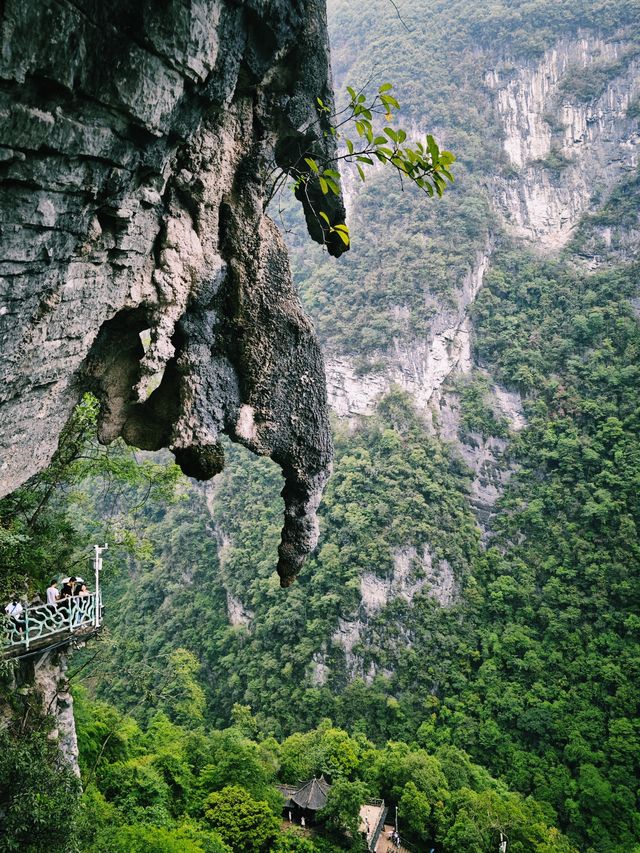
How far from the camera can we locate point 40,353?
2.69 m

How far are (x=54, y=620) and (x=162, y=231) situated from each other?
4268 mm

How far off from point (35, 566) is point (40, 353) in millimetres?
5311

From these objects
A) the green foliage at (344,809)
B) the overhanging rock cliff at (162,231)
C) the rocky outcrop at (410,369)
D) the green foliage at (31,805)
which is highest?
the rocky outcrop at (410,369)

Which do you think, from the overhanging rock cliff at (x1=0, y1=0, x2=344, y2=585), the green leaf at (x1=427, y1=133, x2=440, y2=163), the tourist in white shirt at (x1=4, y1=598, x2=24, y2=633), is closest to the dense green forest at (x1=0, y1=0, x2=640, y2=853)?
the tourist in white shirt at (x1=4, y1=598, x2=24, y2=633)

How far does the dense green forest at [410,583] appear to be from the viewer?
35.2 ft

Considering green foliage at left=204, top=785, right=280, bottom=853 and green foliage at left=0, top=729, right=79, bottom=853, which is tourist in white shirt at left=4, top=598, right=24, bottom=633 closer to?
green foliage at left=0, top=729, right=79, bottom=853

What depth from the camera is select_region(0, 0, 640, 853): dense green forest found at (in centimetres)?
1073

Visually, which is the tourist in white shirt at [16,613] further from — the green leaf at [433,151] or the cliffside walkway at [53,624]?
the green leaf at [433,151]

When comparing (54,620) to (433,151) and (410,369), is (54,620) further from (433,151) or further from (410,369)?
(410,369)

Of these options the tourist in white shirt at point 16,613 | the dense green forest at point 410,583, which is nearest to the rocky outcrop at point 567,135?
the dense green forest at point 410,583

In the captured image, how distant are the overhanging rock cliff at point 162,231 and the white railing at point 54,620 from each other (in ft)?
8.21

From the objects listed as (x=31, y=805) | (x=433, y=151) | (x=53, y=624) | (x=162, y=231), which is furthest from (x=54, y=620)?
(x=433, y=151)

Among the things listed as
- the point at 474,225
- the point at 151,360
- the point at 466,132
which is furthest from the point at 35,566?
the point at 466,132

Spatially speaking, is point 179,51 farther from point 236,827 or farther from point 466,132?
point 466,132
